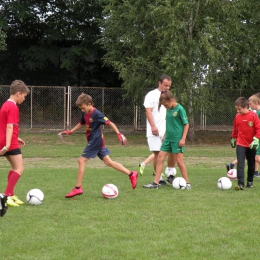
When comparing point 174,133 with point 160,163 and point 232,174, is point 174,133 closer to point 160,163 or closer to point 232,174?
point 160,163

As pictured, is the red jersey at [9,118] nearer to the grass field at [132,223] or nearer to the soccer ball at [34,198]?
the soccer ball at [34,198]

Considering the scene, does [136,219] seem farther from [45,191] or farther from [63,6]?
[63,6]

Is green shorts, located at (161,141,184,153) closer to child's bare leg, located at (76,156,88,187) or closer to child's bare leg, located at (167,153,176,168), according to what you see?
child's bare leg, located at (167,153,176,168)

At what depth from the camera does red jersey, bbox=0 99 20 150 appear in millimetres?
8039

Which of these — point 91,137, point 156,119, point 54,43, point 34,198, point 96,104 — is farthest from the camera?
point 54,43

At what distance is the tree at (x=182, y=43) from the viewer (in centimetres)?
2328

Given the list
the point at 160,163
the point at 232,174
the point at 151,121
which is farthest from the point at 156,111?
the point at 232,174

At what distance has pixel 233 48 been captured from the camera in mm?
25297

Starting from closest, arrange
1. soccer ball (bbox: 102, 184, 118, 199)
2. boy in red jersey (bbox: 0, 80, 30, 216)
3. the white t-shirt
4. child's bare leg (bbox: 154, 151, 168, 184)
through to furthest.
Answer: boy in red jersey (bbox: 0, 80, 30, 216)
soccer ball (bbox: 102, 184, 118, 199)
child's bare leg (bbox: 154, 151, 168, 184)
the white t-shirt

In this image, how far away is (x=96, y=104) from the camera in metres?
29.2

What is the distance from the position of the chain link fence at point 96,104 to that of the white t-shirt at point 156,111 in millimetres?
16234

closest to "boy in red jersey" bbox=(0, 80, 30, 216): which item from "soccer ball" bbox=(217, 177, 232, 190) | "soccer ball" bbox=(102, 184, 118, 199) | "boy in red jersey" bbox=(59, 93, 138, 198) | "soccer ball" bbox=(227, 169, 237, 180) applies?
"boy in red jersey" bbox=(59, 93, 138, 198)

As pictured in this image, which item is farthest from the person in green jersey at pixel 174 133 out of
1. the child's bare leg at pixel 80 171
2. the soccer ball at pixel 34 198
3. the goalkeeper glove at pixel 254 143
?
the soccer ball at pixel 34 198

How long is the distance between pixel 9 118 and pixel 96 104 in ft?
69.5
